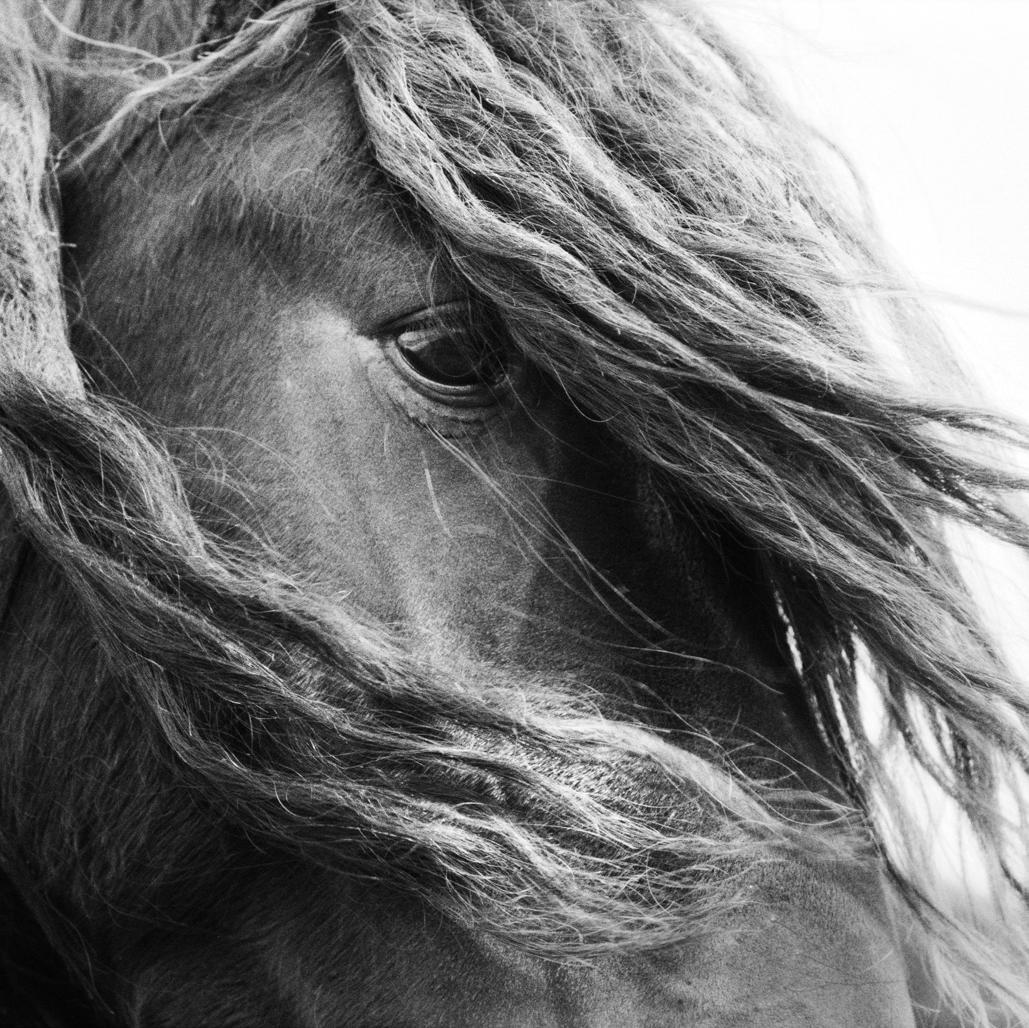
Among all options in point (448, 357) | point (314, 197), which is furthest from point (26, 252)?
point (448, 357)

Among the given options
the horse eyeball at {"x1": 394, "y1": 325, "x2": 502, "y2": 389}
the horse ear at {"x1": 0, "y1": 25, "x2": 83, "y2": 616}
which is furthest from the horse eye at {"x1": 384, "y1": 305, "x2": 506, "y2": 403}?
the horse ear at {"x1": 0, "y1": 25, "x2": 83, "y2": 616}

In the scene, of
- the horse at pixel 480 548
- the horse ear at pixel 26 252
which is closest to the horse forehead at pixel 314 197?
the horse at pixel 480 548

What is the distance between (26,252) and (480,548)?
492mm

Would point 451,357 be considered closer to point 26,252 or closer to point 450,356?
point 450,356

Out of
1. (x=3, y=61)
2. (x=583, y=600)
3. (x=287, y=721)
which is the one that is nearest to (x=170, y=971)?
(x=287, y=721)

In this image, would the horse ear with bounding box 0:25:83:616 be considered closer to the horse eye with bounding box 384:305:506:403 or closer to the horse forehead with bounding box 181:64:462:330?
the horse forehead with bounding box 181:64:462:330

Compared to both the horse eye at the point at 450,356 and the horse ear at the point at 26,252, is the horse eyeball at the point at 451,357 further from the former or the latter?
the horse ear at the point at 26,252

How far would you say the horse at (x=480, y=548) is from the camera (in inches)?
35.9

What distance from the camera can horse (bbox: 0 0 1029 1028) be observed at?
2.99 feet

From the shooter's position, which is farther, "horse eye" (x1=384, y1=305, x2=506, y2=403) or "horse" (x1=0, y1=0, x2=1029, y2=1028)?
"horse eye" (x1=384, y1=305, x2=506, y2=403)

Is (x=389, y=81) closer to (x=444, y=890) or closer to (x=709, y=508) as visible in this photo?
(x=709, y=508)

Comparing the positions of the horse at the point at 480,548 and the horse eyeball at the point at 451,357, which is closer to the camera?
the horse at the point at 480,548

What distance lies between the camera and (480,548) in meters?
0.99

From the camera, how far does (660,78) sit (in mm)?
1103
